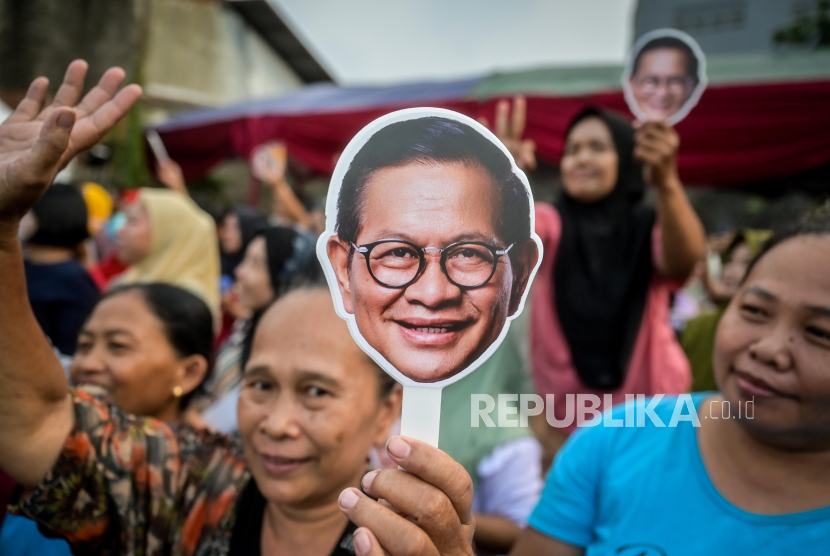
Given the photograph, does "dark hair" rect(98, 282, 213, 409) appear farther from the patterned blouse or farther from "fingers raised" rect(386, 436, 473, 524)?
"fingers raised" rect(386, 436, 473, 524)

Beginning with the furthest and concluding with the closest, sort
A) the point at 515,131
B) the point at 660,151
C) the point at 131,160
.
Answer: the point at 131,160 < the point at 660,151 < the point at 515,131

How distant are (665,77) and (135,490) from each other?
1.52 metres

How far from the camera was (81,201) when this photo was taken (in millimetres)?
2271

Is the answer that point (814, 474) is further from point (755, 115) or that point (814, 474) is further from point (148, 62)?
point (148, 62)

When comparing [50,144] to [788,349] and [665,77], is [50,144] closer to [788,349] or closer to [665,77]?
[788,349]

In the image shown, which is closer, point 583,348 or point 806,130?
point 583,348

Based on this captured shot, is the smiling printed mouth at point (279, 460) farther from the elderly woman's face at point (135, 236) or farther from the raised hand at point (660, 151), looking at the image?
the elderly woman's face at point (135, 236)

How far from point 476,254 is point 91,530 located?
75 centimetres

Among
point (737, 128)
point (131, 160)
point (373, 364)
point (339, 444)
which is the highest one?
point (131, 160)

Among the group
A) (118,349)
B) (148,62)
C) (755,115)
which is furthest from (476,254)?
Answer: (148,62)

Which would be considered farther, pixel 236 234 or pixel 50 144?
pixel 236 234

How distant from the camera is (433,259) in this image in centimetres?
63

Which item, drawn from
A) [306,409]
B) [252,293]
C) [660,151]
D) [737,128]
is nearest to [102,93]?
[306,409]

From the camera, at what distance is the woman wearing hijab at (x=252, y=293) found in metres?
1.57
